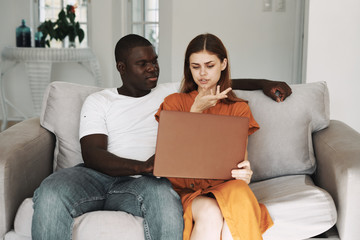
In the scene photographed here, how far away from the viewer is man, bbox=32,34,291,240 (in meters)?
1.44

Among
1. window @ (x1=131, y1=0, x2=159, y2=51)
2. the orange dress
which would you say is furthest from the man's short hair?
window @ (x1=131, y1=0, x2=159, y2=51)

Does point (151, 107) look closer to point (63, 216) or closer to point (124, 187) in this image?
point (124, 187)

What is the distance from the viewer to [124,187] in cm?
161

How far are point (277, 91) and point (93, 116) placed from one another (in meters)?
0.80

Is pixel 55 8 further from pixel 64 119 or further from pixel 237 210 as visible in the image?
pixel 237 210

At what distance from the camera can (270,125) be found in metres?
1.93

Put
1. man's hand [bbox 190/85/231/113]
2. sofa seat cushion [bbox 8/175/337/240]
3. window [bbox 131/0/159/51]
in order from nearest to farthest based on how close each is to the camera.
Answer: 1. sofa seat cushion [bbox 8/175/337/240]
2. man's hand [bbox 190/85/231/113]
3. window [bbox 131/0/159/51]

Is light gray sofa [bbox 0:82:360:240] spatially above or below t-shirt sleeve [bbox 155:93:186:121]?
below

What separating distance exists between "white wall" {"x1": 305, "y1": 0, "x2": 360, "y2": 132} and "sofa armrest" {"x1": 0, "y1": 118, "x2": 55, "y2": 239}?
1.70 m

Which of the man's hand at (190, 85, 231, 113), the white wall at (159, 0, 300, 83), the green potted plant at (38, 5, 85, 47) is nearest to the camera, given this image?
the man's hand at (190, 85, 231, 113)

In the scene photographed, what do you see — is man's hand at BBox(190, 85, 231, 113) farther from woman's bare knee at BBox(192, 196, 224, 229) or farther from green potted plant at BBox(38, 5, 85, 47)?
green potted plant at BBox(38, 5, 85, 47)

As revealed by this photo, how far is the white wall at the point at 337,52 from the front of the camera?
2732mm

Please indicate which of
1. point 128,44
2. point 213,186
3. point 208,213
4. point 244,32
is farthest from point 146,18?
point 208,213

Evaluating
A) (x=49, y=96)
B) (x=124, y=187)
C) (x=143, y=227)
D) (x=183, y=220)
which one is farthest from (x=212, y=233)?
(x=49, y=96)
